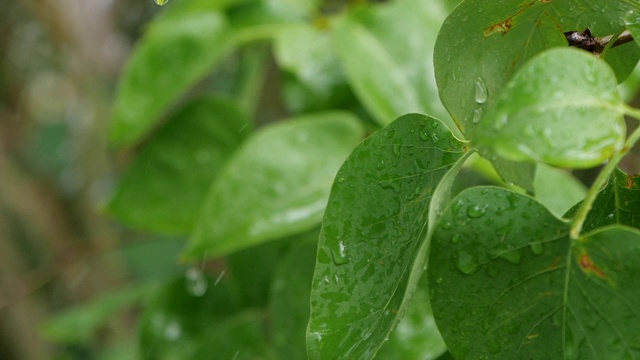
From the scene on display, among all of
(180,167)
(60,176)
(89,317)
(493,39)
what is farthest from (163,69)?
(60,176)

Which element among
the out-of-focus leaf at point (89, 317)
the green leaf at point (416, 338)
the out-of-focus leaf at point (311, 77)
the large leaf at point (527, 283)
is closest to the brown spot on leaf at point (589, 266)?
the large leaf at point (527, 283)

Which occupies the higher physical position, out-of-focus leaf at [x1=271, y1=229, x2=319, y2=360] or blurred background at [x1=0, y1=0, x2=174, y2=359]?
out-of-focus leaf at [x1=271, y1=229, x2=319, y2=360]

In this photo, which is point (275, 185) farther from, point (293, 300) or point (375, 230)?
point (375, 230)

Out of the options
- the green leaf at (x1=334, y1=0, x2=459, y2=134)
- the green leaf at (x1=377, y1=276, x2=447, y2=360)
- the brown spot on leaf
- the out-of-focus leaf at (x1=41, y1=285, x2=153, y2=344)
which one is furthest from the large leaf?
the out-of-focus leaf at (x1=41, y1=285, x2=153, y2=344)

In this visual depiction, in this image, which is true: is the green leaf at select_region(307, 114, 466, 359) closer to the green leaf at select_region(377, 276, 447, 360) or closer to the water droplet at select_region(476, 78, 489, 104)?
the water droplet at select_region(476, 78, 489, 104)

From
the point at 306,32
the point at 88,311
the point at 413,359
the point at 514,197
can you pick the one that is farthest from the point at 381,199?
the point at 88,311

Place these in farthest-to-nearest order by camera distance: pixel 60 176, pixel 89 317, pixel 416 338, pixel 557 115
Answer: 1. pixel 60 176
2. pixel 89 317
3. pixel 416 338
4. pixel 557 115

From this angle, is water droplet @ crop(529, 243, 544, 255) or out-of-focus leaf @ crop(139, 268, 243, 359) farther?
out-of-focus leaf @ crop(139, 268, 243, 359)

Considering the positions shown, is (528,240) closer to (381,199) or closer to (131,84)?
(381,199)
